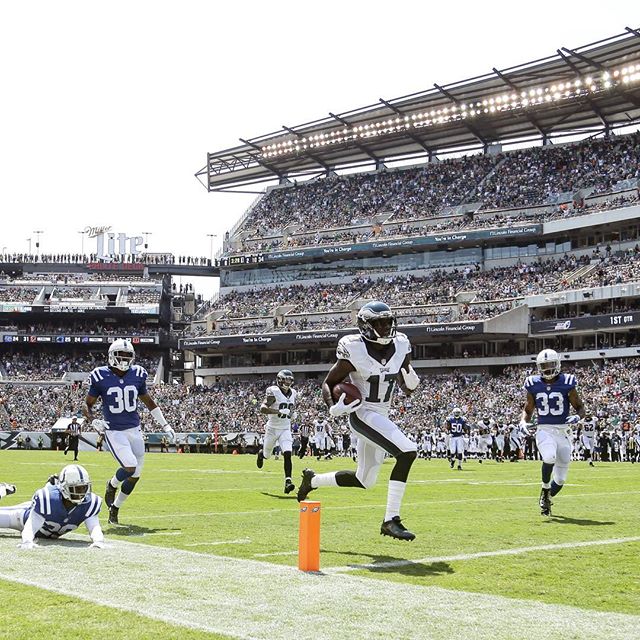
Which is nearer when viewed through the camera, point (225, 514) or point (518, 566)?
point (518, 566)

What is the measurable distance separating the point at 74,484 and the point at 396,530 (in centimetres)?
300

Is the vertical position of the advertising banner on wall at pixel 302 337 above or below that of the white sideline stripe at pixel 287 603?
above

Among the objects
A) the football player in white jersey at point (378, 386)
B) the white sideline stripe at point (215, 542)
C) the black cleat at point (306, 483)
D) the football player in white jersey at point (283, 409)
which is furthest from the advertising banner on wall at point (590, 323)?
the white sideline stripe at point (215, 542)

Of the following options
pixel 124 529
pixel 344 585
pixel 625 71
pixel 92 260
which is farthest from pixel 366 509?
pixel 92 260

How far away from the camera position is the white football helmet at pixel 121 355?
11.3m

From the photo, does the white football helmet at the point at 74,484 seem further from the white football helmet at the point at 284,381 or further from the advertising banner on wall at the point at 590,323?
the advertising banner on wall at the point at 590,323

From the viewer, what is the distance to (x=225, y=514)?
12312 millimetres

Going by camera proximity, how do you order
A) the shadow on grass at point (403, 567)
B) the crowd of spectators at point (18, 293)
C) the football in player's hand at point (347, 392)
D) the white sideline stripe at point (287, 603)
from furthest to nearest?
the crowd of spectators at point (18, 293) → the football in player's hand at point (347, 392) → the shadow on grass at point (403, 567) → the white sideline stripe at point (287, 603)

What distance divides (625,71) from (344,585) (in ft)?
152

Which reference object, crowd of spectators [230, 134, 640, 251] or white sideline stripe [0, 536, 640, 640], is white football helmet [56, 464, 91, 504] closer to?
white sideline stripe [0, 536, 640, 640]

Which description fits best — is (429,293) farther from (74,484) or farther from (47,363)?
(74,484)

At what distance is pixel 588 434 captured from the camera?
33969 mm

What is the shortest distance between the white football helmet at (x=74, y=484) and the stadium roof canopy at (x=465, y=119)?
1724 inches

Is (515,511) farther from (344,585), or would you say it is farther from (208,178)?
(208,178)
